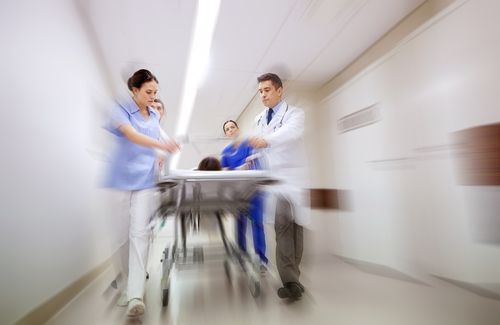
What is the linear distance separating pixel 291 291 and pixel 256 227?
0.70 metres

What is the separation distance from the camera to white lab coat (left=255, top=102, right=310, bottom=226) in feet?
5.13

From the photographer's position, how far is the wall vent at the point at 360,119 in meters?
2.49

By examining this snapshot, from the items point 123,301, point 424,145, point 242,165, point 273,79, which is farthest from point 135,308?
point 424,145

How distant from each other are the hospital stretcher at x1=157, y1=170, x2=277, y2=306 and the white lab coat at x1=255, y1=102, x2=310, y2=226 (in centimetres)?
23

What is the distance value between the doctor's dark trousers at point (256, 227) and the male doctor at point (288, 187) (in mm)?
150

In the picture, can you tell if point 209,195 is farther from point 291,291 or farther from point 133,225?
point 291,291

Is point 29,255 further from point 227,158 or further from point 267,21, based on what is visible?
point 267,21

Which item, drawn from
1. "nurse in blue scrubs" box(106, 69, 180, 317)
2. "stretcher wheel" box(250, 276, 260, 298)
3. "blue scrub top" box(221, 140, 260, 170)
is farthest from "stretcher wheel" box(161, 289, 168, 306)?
"blue scrub top" box(221, 140, 260, 170)

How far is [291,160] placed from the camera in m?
1.65

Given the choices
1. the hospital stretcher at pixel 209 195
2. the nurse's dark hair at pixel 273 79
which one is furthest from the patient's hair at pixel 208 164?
the nurse's dark hair at pixel 273 79

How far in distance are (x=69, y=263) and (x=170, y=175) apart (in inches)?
47.7

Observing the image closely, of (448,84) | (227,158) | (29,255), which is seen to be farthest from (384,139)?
(29,255)

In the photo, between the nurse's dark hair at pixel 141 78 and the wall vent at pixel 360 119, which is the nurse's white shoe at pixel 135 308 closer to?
the nurse's dark hair at pixel 141 78

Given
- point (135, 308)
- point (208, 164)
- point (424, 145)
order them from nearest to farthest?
point (135, 308), point (208, 164), point (424, 145)
